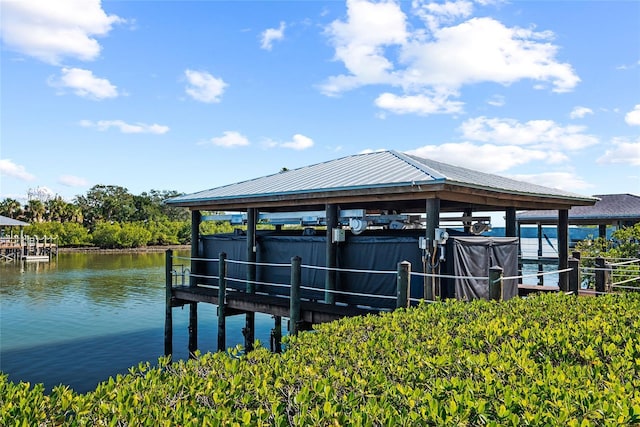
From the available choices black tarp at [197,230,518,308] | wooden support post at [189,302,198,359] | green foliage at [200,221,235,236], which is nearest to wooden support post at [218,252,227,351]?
black tarp at [197,230,518,308]

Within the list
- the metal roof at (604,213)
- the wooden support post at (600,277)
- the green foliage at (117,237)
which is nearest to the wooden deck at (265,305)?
→ the wooden support post at (600,277)

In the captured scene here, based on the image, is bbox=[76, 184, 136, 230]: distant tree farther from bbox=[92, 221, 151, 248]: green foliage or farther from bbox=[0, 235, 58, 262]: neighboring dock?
bbox=[0, 235, 58, 262]: neighboring dock

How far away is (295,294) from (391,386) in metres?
6.56

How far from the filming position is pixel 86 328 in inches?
695

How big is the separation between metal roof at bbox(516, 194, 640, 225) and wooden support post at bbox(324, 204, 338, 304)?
13556 mm

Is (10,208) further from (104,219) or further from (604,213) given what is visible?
(604,213)

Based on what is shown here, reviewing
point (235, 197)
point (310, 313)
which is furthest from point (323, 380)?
point (235, 197)

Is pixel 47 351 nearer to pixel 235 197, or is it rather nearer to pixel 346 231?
pixel 235 197

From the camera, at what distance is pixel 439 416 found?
2.55 metres

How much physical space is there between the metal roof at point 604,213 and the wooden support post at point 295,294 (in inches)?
566

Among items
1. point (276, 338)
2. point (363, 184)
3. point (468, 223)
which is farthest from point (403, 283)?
point (276, 338)

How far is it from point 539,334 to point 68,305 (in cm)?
2178

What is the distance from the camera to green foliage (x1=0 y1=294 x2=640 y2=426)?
8.53ft

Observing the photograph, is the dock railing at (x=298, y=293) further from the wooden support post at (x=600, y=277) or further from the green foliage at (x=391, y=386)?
the green foliage at (x=391, y=386)
